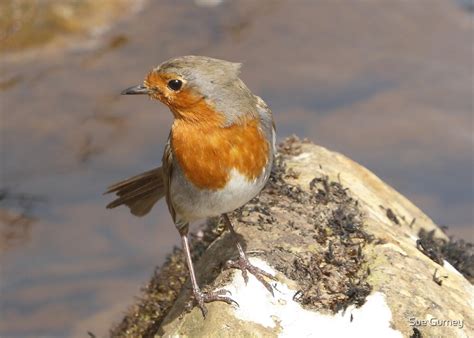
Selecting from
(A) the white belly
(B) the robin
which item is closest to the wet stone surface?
(B) the robin

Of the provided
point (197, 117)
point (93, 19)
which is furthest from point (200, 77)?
point (93, 19)

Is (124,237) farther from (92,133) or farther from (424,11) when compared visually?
(424,11)

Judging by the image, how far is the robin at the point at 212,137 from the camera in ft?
13.0

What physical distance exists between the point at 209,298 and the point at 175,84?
1.02 metres

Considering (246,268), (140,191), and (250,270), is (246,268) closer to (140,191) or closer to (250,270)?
(250,270)

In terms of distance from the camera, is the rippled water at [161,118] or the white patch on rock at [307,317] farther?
the rippled water at [161,118]

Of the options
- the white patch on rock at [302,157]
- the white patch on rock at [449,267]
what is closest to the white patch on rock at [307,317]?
the white patch on rock at [449,267]

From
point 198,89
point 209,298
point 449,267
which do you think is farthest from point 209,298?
point 449,267

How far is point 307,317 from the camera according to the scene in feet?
13.0

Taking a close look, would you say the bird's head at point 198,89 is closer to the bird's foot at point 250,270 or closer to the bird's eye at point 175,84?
the bird's eye at point 175,84

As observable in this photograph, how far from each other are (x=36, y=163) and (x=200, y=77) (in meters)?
5.08

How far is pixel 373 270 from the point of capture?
4223mm

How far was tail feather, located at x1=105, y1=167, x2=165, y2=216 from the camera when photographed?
4797 mm

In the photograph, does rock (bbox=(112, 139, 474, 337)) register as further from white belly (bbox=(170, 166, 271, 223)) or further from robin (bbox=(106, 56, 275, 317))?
white belly (bbox=(170, 166, 271, 223))
